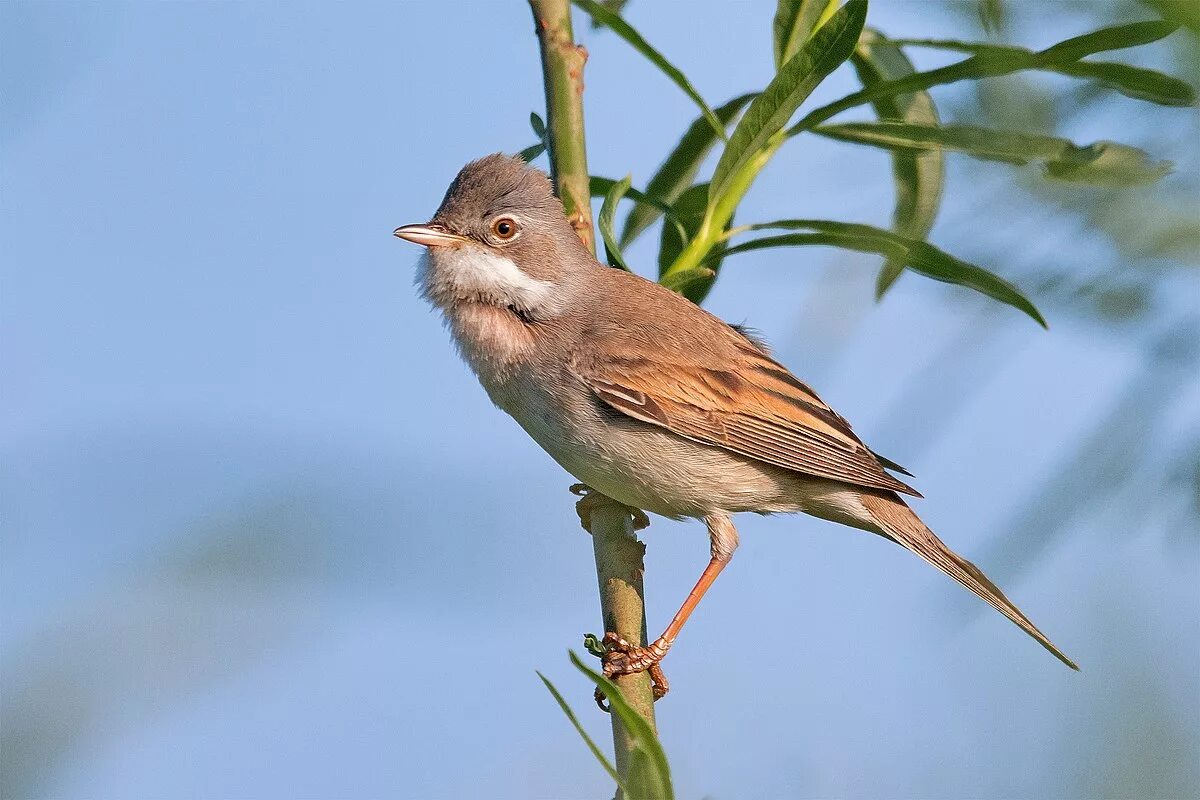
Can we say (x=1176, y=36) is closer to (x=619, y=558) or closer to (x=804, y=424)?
(x=619, y=558)

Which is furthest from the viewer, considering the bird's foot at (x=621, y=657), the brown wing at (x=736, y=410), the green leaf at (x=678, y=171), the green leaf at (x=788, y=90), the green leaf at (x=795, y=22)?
the brown wing at (x=736, y=410)

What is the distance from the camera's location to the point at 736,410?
4.25 meters

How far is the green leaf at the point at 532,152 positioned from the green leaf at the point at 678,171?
0.40 m

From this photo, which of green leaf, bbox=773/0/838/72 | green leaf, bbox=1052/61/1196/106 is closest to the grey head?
green leaf, bbox=773/0/838/72

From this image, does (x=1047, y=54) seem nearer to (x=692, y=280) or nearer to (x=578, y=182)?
(x=692, y=280)

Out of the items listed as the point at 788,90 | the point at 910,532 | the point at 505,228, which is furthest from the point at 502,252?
the point at 910,532

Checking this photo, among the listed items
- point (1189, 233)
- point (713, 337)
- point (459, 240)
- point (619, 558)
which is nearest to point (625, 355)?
point (713, 337)

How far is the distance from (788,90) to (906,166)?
0.79 meters

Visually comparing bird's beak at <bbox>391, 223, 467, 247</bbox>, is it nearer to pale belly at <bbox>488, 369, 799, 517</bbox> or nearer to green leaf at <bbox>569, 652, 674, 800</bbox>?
pale belly at <bbox>488, 369, 799, 517</bbox>

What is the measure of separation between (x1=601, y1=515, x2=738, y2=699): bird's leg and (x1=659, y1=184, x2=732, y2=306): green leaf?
92cm

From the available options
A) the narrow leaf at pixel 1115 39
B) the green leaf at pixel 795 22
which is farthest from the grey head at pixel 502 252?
the narrow leaf at pixel 1115 39

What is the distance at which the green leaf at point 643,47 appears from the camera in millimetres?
3311

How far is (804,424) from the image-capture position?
4336 mm

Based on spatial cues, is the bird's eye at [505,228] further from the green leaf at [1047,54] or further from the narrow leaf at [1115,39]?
the narrow leaf at [1115,39]
